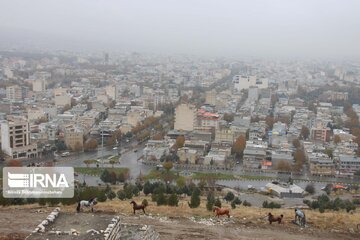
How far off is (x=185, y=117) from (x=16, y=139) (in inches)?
213

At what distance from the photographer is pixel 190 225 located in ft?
12.1

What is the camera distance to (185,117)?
14.3 meters

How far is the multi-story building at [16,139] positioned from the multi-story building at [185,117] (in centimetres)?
489

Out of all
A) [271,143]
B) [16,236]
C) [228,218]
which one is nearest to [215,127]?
[271,143]

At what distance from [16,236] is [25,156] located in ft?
26.9

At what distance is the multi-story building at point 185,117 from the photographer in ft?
46.5

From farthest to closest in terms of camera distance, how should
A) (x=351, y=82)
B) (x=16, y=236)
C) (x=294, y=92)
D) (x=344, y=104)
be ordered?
(x=351, y=82) → (x=294, y=92) → (x=344, y=104) → (x=16, y=236)

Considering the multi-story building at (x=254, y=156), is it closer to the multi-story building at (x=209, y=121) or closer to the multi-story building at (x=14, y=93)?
the multi-story building at (x=209, y=121)

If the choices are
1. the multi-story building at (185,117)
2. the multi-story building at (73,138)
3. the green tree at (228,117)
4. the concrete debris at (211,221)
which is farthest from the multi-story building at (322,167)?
the concrete debris at (211,221)

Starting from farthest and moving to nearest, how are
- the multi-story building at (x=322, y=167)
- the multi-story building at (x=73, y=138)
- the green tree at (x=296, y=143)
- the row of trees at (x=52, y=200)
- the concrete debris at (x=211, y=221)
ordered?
the green tree at (x=296, y=143) → the multi-story building at (x=73, y=138) → the multi-story building at (x=322, y=167) → the row of trees at (x=52, y=200) → the concrete debris at (x=211, y=221)

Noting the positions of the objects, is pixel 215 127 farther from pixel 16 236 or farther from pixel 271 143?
pixel 16 236

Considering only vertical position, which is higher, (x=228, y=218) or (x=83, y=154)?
(x=228, y=218)

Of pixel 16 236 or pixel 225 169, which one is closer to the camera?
pixel 16 236

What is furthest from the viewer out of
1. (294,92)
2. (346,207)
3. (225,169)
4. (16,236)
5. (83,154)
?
(294,92)
